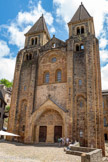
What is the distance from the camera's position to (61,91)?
24.4 meters

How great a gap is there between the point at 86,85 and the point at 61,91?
13.6 ft

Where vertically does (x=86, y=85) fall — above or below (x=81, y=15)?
below

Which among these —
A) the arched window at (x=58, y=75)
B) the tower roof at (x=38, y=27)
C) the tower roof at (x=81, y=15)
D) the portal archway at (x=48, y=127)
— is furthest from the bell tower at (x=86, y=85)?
the tower roof at (x=38, y=27)

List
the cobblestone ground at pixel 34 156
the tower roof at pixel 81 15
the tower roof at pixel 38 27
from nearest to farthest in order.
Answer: the cobblestone ground at pixel 34 156 < the tower roof at pixel 81 15 < the tower roof at pixel 38 27

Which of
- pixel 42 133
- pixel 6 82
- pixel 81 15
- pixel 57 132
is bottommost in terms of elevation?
pixel 42 133

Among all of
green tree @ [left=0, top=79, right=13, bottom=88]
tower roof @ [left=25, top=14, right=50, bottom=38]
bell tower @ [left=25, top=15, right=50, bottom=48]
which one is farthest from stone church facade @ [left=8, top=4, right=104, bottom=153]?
green tree @ [left=0, top=79, right=13, bottom=88]

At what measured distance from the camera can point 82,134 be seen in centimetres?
2083

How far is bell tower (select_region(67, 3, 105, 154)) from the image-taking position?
20.2 meters

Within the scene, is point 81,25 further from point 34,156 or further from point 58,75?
point 34,156

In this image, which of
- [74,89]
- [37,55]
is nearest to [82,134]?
[74,89]

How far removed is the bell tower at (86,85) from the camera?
66.4ft

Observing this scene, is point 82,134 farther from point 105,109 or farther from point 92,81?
point 105,109

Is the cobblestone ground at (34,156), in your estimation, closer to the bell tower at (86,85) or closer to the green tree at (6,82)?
the bell tower at (86,85)

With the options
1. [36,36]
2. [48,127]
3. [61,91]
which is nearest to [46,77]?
[61,91]
